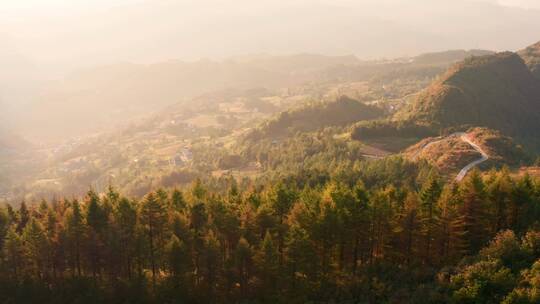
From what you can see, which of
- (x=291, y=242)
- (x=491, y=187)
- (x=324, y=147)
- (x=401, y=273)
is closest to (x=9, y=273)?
(x=291, y=242)

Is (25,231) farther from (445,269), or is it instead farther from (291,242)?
(445,269)

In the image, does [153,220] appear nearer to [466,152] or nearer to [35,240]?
[35,240]

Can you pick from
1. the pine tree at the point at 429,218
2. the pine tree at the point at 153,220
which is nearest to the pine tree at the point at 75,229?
the pine tree at the point at 153,220

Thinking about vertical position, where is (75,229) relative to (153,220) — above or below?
below

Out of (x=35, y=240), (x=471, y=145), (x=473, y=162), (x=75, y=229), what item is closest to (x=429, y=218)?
(x=75, y=229)

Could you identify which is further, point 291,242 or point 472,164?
point 472,164

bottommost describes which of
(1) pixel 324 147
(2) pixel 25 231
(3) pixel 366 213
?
(1) pixel 324 147

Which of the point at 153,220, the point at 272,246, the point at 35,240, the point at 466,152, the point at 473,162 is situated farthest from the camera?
the point at 466,152

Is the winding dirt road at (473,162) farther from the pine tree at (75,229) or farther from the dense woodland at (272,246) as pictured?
the pine tree at (75,229)
